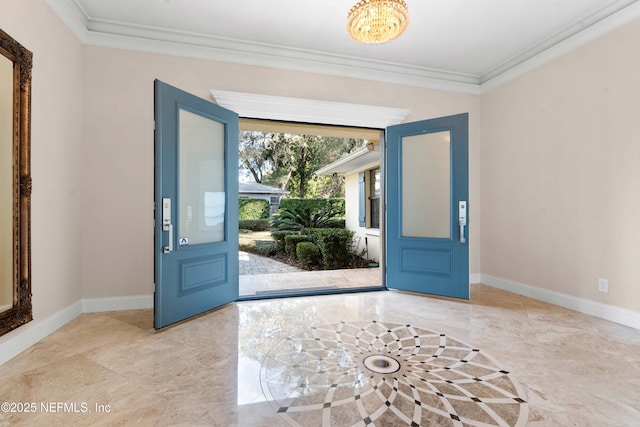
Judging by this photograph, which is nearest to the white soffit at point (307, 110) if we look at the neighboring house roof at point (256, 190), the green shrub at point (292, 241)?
the green shrub at point (292, 241)

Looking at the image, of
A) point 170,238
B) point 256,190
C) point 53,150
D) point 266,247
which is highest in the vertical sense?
point 256,190

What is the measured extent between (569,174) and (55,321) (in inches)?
216

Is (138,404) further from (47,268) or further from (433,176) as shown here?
(433,176)

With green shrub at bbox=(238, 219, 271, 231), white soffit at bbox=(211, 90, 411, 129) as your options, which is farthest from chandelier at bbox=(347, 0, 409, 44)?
green shrub at bbox=(238, 219, 271, 231)

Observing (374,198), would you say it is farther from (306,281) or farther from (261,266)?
(306,281)

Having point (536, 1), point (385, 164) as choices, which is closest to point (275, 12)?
point (385, 164)

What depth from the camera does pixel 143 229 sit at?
353 centimetres

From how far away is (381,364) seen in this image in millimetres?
2240

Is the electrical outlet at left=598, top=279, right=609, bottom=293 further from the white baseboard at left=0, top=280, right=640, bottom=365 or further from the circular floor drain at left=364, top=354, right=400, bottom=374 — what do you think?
the circular floor drain at left=364, top=354, right=400, bottom=374

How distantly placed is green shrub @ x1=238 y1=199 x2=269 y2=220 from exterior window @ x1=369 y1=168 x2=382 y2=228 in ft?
19.6

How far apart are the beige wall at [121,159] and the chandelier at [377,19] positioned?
1899 mm

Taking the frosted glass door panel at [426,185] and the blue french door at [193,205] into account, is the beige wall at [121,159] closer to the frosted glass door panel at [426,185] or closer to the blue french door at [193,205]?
the blue french door at [193,205]

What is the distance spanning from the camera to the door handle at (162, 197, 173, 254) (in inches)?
113

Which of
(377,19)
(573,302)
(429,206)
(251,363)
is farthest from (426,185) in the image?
(251,363)
